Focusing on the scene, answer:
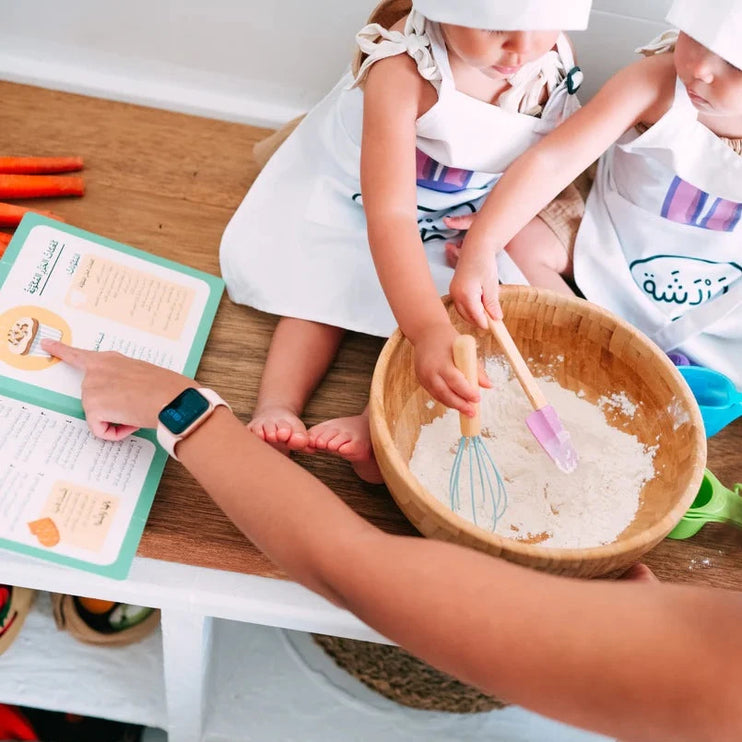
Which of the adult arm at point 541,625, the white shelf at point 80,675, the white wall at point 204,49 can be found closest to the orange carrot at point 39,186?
the white wall at point 204,49

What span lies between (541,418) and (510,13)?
39cm

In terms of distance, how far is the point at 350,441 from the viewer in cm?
87

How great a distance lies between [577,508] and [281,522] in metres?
0.35

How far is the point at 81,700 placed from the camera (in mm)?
1094

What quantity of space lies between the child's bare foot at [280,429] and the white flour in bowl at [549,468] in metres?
0.12

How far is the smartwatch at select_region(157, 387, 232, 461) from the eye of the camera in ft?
2.42

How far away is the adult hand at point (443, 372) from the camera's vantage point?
0.76 meters

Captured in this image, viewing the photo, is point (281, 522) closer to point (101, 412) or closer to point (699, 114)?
point (101, 412)

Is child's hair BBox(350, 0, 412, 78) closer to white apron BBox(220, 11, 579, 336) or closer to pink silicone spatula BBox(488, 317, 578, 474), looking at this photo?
Answer: white apron BBox(220, 11, 579, 336)

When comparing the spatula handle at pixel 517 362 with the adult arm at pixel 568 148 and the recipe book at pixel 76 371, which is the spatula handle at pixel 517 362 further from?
the recipe book at pixel 76 371

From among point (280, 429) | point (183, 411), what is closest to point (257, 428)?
point (280, 429)

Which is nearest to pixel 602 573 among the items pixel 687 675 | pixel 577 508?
pixel 577 508

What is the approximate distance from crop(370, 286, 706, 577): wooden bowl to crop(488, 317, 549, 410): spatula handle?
0.08 metres

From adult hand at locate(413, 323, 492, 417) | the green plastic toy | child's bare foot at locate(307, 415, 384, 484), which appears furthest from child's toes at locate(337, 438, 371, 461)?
the green plastic toy
